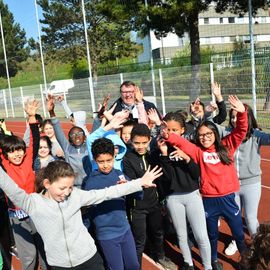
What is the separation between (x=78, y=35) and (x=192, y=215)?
37.7 m

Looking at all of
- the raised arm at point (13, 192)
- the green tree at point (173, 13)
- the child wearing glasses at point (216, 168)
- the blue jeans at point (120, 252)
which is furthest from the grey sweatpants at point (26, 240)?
the green tree at point (173, 13)

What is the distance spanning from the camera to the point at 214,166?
3914 mm

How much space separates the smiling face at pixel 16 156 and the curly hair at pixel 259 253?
2.81 meters

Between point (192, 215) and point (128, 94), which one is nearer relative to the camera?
point (192, 215)

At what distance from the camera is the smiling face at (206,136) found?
3.90m

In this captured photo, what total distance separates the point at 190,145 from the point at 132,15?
17758 mm

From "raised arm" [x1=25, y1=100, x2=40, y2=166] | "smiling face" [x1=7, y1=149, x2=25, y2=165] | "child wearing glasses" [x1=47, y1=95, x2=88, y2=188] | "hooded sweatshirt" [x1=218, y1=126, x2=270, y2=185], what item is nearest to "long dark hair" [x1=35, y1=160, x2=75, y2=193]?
"smiling face" [x1=7, y1=149, x2=25, y2=165]

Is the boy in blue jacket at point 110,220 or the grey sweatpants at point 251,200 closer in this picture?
the boy in blue jacket at point 110,220

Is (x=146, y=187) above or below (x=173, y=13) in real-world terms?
below

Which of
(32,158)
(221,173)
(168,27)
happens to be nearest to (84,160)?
(32,158)

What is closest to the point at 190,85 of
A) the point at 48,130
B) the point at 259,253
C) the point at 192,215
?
the point at 48,130

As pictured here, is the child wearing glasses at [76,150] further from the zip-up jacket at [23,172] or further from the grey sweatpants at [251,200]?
the grey sweatpants at [251,200]

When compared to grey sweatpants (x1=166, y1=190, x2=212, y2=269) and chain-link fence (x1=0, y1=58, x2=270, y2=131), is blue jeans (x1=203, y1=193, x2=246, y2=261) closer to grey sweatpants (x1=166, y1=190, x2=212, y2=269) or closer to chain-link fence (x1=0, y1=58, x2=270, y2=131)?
grey sweatpants (x1=166, y1=190, x2=212, y2=269)

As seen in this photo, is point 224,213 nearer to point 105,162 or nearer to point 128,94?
point 105,162
